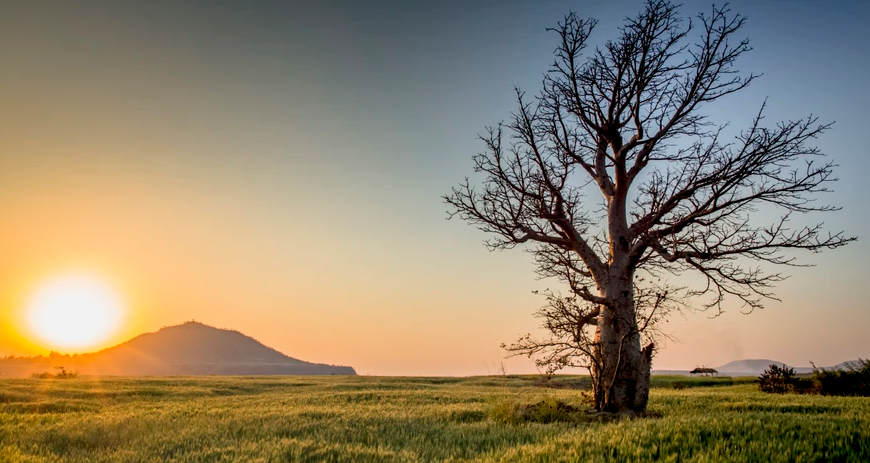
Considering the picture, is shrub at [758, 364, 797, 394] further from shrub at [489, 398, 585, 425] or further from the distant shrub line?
shrub at [489, 398, 585, 425]

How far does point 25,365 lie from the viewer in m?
109

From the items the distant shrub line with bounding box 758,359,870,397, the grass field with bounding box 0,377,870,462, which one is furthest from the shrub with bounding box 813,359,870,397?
the grass field with bounding box 0,377,870,462

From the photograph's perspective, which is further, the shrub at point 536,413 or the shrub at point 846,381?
the shrub at point 846,381

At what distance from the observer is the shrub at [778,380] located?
90.4 ft

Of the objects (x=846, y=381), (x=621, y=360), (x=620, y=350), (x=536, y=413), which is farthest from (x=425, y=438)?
(x=846, y=381)

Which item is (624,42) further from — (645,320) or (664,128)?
(645,320)

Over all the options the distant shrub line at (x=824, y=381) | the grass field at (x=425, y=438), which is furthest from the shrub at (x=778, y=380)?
the grass field at (x=425, y=438)

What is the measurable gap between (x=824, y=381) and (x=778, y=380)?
8.88 feet

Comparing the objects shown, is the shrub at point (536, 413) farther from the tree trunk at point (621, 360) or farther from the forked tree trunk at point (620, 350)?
the forked tree trunk at point (620, 350)

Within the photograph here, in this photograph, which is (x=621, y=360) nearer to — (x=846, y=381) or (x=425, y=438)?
(x=425, y=438)

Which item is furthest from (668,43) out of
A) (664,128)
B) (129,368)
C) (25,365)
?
(129,368)

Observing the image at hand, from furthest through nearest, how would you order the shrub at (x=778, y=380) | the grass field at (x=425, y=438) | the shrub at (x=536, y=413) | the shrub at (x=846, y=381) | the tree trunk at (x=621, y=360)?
the shrub at (x=778, y=380) → the shrub at (x=846, y=381) → the tree trunk at (x=621, y=360) → the shrub at (x=536, y=413) → the grass field at (x=425, y=438)

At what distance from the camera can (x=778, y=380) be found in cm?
2805

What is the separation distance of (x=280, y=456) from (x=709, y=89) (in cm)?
1442
